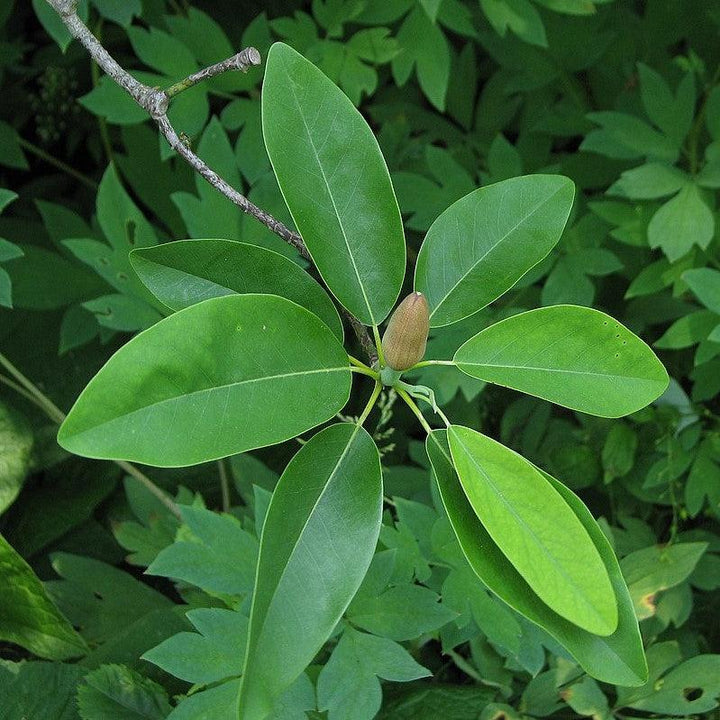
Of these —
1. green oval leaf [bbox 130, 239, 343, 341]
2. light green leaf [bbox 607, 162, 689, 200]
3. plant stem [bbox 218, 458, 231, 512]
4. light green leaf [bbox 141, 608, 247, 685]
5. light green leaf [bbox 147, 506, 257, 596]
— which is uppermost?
green oval leaf [bbox 130, 239, 343, 341]

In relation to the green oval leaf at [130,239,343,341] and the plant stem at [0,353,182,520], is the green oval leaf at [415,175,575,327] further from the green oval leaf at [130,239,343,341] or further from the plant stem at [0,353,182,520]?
the plant stem at [0,353,182,520]

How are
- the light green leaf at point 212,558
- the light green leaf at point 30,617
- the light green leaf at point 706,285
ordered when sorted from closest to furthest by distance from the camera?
the light green leaf at point 212,558
the light green leaf at point 30,617
the light green leaf at point 706,285

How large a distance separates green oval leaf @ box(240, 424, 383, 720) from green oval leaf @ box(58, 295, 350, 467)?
0.22 ft

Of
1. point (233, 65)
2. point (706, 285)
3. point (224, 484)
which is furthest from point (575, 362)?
point (224, 484)

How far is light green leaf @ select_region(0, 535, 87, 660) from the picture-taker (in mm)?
1559

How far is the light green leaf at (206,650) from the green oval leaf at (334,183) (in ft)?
1.78

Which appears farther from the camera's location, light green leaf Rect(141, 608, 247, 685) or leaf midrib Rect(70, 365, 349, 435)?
light green leaf Rect(141, 608, 247, 685)

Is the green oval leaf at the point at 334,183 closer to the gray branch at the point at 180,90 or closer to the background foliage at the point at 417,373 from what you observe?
the gray branch at the point at 180,90

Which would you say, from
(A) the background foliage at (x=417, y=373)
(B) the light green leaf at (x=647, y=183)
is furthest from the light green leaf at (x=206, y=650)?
(B) the light green leaf at (x=647, y=183)

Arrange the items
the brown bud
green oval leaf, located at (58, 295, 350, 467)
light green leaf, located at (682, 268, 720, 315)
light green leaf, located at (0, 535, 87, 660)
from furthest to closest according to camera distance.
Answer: light green leaf, located at (682, 268, 720, 315) < light green leaf, located at (0, 535, 87, 660) < the brown bud < green oval leaf, located at (58, 295, 350, 467)

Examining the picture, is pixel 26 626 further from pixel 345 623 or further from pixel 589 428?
pixel 589 428

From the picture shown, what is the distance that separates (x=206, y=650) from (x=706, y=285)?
3.75 ft

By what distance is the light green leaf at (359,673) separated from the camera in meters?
1.20

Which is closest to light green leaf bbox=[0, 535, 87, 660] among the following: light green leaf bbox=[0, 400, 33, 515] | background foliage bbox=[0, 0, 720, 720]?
background foliage bbox=[0, 0, 720, 720]
